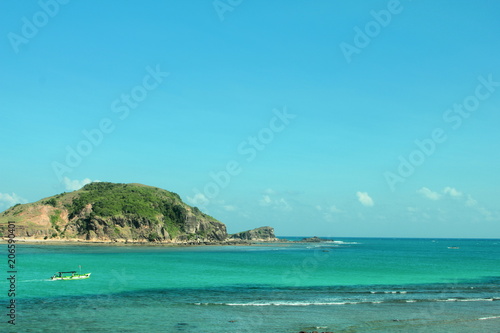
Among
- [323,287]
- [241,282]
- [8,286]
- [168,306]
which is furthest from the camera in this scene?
[241,282]

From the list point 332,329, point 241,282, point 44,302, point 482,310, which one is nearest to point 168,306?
point 44,302

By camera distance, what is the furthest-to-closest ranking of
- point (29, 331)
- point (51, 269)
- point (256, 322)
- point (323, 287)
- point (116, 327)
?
point (51, 269) → point (323, 287) → point (256, 322) → point (116, 327) → point (29, 331)

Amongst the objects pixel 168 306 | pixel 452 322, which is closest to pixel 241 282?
pixel 168 306

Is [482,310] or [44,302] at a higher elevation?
[44,302]

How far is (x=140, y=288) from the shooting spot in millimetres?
58656

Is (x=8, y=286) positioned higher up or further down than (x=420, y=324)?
higher up

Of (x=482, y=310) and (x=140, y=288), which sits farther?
(x=140, y=288)

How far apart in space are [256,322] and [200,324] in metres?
4.87

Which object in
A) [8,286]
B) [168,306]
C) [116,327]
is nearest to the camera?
[116,327]

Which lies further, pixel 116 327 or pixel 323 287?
pixel 323 287

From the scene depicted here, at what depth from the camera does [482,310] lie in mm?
46562

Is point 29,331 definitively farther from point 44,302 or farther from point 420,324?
point 420,324

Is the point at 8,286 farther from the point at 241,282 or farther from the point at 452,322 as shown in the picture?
the point at 452,322

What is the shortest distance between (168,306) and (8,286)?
24.7 metres
